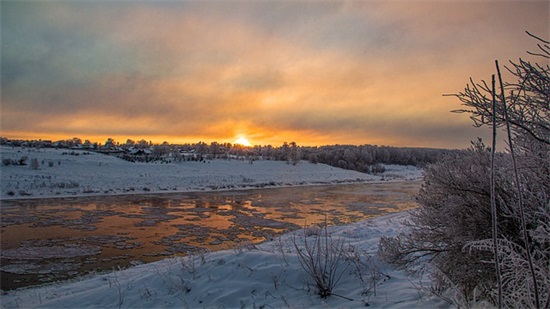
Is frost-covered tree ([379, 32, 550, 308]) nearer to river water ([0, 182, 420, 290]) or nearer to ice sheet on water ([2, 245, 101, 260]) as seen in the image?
river water ([0, 182, 420, 290])

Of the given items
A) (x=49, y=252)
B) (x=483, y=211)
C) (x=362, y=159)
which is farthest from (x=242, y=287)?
(x=362, y=159)

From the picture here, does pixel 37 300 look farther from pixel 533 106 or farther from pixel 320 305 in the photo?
pixel 533 106

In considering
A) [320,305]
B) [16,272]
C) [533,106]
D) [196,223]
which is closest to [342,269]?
[320,305]

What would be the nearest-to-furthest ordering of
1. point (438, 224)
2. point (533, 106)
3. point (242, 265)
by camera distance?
point (533, 106) < point (438, 224) < point (242, 265)

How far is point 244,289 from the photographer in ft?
18.6

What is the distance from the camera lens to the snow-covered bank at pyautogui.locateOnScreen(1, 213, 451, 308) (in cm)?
489

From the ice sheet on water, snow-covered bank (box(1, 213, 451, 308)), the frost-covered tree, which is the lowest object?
the ice sheet on water

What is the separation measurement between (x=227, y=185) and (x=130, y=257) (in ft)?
91.3

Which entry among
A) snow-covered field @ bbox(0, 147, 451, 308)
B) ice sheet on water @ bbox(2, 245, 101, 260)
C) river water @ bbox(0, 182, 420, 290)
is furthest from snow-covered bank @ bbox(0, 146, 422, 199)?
snow-covered field @ bbox(0, 147, 451, 308)

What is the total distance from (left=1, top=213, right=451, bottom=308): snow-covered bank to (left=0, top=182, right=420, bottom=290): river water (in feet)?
6.86

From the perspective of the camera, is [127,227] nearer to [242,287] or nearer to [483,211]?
[242,287]

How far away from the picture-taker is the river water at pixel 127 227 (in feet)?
34.6

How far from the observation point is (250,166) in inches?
2392

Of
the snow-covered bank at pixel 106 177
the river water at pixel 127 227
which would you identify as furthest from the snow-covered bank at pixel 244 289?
the snow-covered bank at pixel 106 177
